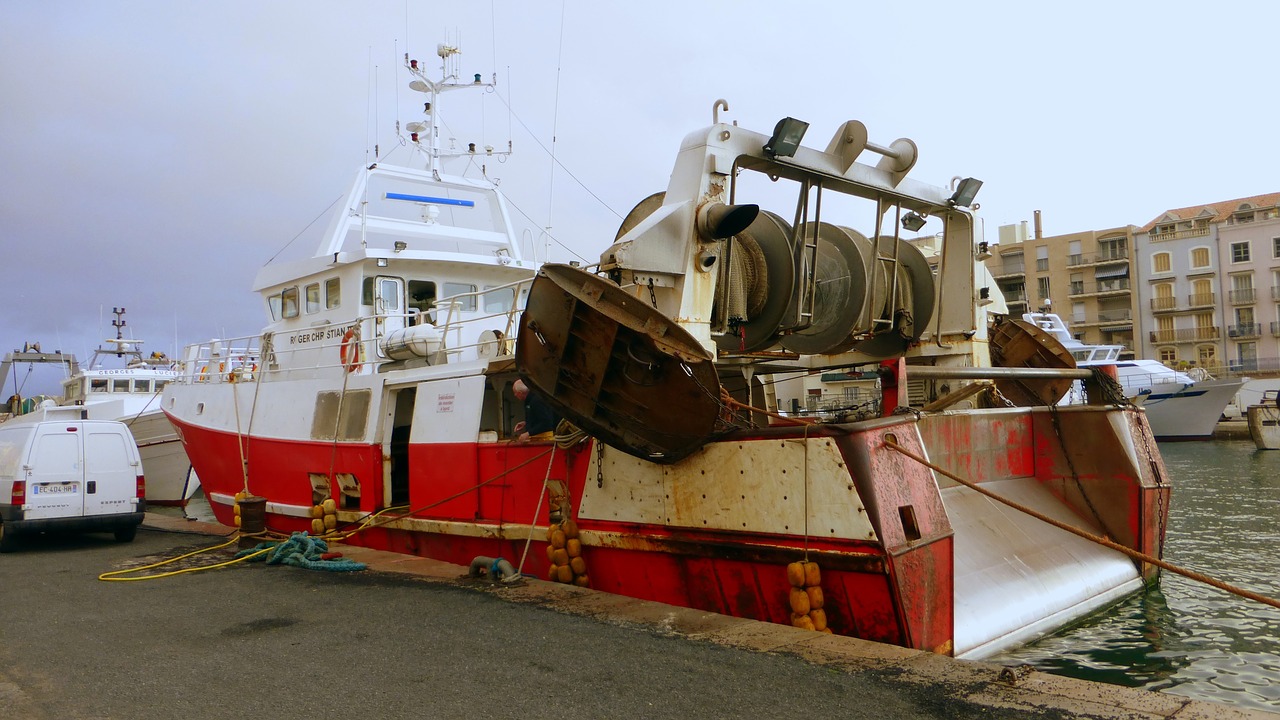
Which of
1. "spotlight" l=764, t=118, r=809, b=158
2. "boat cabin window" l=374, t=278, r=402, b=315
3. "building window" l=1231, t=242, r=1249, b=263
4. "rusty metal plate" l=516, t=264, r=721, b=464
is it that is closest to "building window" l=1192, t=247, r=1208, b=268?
"building window" l=1231, t=242, r=1249, b=263

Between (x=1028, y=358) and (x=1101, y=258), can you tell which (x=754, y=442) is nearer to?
(x=1028, y=358)

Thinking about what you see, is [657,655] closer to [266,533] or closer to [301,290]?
[266,533]

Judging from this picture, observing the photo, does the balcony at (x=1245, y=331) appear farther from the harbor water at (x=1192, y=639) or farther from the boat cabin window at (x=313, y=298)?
the boat cabin window at (x=313, y=298)

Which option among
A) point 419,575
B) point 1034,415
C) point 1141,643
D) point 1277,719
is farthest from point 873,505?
point 419,575

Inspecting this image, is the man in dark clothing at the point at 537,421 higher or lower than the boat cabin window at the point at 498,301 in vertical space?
lower

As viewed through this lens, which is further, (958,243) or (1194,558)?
(1194,558)

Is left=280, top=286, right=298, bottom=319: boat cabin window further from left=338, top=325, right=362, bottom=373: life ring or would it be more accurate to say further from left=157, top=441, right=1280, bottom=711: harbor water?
left=157, top=441, right=1280, bottom=711: harbor water

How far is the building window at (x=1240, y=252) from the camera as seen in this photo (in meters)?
57.9

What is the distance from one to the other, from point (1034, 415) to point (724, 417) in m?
3.71

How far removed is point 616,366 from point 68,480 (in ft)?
27.7

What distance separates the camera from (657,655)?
484cm

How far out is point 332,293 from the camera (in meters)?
12.2

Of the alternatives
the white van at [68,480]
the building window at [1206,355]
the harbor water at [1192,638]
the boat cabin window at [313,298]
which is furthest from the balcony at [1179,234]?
Result: the white van at [68,480]

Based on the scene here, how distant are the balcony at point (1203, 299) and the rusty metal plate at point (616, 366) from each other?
215ft
